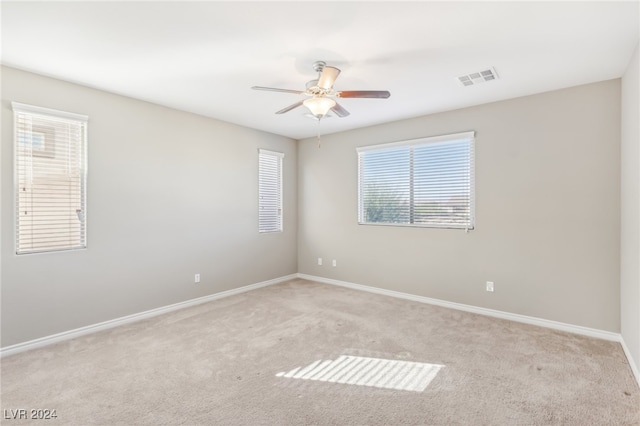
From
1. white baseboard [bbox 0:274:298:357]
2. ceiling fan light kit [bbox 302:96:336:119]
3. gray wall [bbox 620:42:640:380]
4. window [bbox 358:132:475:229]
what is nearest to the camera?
gray wall [bbox 620:42:640:380]

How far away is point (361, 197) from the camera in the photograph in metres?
5.12

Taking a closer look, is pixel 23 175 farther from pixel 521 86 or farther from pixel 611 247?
pixel 611 247

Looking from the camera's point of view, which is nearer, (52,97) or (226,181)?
(52,97)

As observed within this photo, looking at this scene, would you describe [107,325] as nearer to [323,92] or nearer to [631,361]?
[323,92]

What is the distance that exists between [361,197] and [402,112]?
1.49 m

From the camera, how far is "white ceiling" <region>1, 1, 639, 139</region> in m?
2.04

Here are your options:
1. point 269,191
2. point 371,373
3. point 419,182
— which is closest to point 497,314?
point 419,182

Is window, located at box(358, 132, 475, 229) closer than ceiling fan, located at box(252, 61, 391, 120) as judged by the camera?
No

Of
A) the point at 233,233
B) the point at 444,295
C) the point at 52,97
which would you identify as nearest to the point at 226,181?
the point at 233,233

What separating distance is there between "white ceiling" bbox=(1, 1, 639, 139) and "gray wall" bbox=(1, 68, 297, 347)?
15.9 inches

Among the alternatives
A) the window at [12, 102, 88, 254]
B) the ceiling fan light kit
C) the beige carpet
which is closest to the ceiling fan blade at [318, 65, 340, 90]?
the ceiling fan light kit

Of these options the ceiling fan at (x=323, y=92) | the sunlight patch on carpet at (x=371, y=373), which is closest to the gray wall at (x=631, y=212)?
the sunlight patch on carpet at (x=371, y=373)

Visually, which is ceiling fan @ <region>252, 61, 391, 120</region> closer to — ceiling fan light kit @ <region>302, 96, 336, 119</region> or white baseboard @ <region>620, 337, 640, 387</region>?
ceiling fan light kit @ <region>302, 96, 336, 119</region>

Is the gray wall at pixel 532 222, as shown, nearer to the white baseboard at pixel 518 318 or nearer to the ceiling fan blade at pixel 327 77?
the white baseboard at pixel 518 318
